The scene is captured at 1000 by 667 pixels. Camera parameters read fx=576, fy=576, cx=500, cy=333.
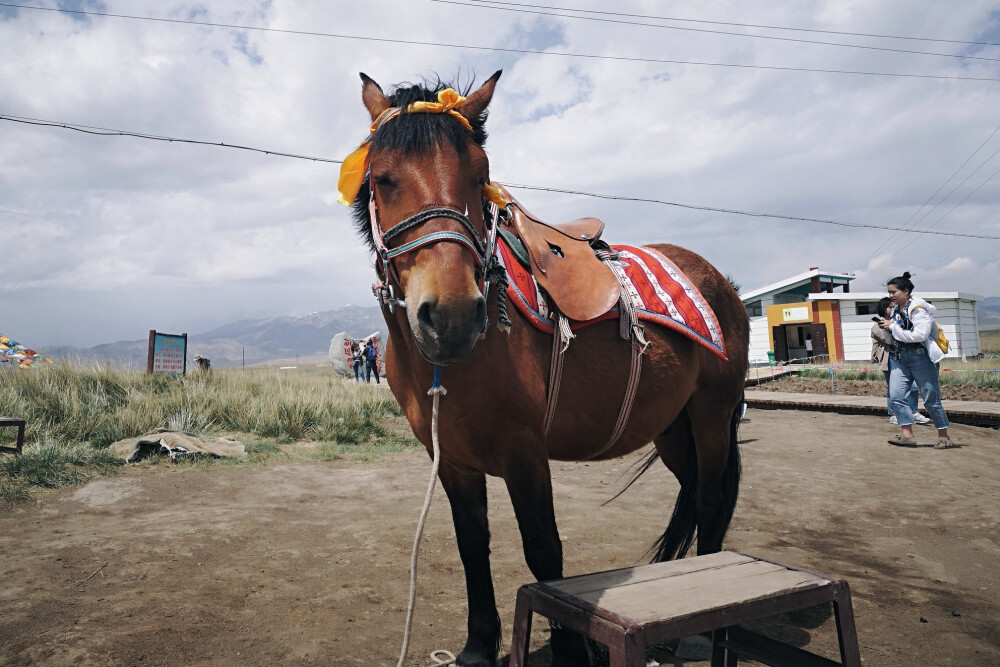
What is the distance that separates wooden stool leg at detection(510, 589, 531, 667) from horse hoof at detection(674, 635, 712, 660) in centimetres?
136

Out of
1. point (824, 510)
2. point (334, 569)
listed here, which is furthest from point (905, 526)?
point (334, 569)

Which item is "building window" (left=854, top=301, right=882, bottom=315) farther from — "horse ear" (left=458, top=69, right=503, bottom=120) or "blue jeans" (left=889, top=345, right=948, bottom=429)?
"horse ear" (left=458, top=69, right=503, bottom=120)

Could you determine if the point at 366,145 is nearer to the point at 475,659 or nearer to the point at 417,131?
the point at 417,131

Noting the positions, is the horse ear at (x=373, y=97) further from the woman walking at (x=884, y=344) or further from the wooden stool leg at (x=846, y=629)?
the woman walking at (x=884, y=344)

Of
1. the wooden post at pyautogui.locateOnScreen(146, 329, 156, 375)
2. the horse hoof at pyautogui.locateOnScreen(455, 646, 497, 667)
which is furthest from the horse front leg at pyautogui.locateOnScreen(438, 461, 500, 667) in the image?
the wooden post at pyautogui.locateOnScreen(146, 329, 156, 375)

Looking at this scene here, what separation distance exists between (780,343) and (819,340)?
2.98 m

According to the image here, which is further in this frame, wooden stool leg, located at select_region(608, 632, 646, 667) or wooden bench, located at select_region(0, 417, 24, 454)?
wooden bench, located at select_region(0, 417, 24, 454)

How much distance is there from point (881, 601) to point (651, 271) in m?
2.20

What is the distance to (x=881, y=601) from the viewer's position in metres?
3.11

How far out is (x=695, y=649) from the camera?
2730 mm

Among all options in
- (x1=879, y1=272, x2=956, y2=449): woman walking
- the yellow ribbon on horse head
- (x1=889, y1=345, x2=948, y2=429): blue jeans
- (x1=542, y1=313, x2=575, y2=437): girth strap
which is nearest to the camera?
the yellow ribbon on horse head

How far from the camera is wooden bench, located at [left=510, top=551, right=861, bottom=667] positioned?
149cm

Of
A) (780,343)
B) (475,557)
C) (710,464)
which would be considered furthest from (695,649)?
(780,343)

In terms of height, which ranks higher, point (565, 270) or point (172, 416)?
point (565, 270)
